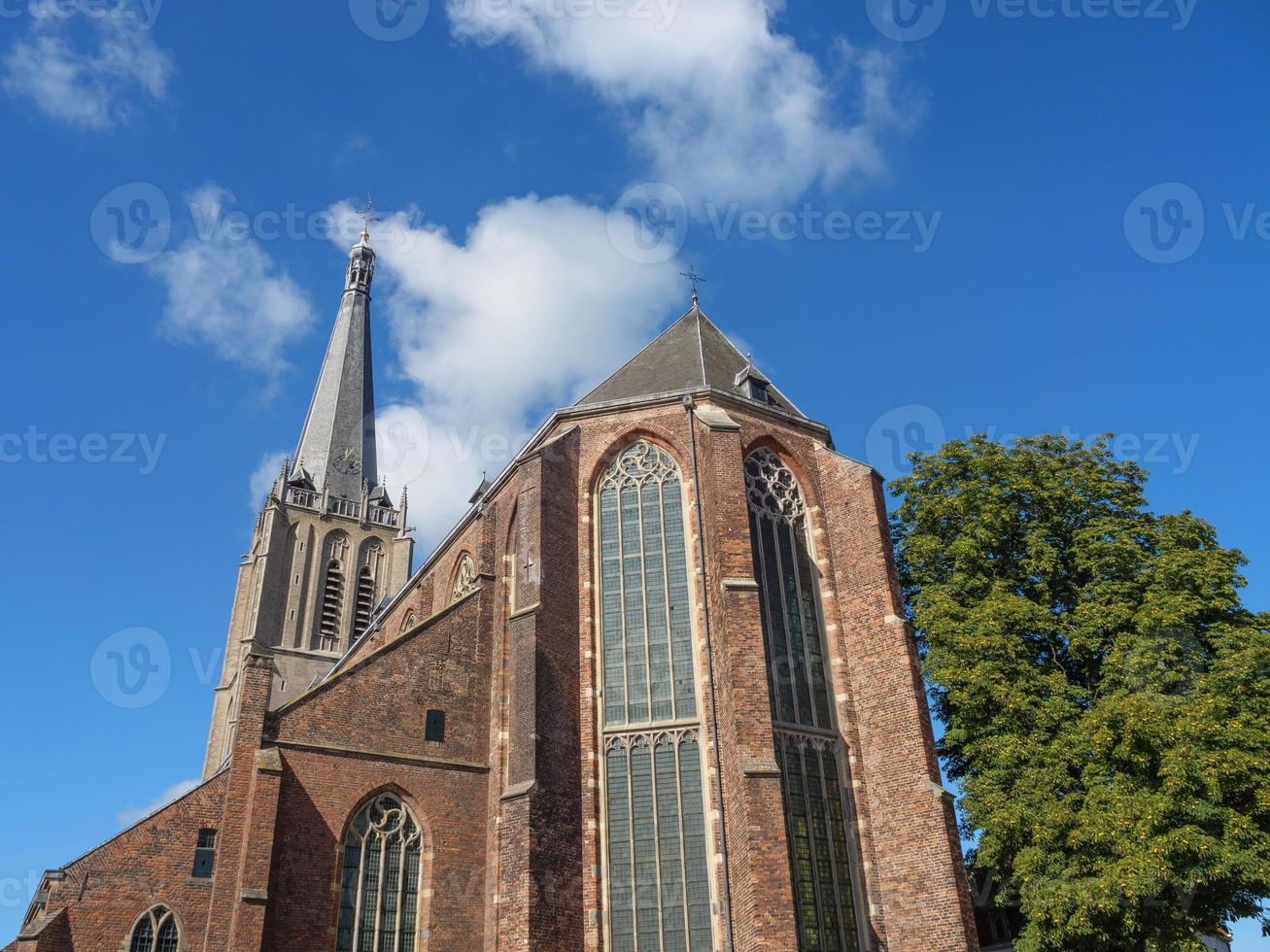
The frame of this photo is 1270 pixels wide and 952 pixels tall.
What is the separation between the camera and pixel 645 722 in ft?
59.2

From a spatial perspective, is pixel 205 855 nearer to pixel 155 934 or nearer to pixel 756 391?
pixel 155 934

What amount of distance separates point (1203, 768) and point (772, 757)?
6.53 meters

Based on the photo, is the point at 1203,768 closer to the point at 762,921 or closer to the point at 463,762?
the point at 762,921

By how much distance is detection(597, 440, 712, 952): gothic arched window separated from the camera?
1645 cm

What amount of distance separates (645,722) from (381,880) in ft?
17.9

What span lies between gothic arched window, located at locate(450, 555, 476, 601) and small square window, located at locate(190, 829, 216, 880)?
786 cm

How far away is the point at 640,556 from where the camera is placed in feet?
A: 65.0

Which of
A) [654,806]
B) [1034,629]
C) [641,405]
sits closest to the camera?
[654,806]

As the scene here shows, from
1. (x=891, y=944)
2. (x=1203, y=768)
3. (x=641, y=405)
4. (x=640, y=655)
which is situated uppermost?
(x=641, y=405)

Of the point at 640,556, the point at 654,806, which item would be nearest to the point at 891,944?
the point at 654,806

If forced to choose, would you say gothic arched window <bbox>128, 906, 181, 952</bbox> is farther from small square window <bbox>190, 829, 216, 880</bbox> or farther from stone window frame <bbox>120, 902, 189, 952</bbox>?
small square window <bbox>190, 829, 216, 880</bbox>

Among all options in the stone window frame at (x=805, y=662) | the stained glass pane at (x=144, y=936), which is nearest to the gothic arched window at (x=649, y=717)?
the stone window frame at (x=805, y=662)

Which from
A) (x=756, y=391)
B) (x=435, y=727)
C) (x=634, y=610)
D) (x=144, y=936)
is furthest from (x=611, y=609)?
(x=144, y=936)

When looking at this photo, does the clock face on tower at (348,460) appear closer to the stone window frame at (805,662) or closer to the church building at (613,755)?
the church building at (613,755)
